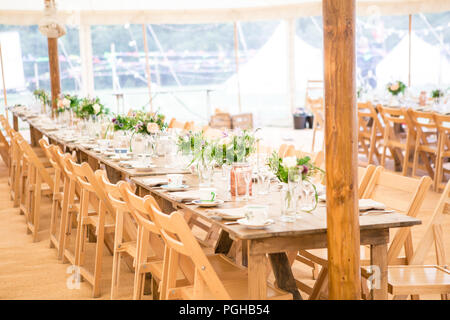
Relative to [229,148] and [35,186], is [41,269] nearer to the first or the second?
[35,186]

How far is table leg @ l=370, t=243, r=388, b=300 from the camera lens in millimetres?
2955

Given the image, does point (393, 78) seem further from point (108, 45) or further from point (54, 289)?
point (54, 289)

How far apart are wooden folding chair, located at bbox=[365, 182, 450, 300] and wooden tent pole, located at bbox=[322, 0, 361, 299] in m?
0.37

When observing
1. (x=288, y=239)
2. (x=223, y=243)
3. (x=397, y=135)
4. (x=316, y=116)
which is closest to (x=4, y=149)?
(x=316, y=116)

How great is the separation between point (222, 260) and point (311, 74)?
1203 centimetres

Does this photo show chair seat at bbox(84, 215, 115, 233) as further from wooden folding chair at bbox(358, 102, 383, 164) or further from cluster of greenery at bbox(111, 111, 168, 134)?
wooden folding chair at bbox(358, 102, 383, 164)

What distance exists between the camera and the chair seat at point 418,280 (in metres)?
3.09

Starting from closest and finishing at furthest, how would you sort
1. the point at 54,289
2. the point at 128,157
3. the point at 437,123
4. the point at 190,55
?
the point at 54,289 → the point at 128,157 → the point at 437,123 → the point at 190,55

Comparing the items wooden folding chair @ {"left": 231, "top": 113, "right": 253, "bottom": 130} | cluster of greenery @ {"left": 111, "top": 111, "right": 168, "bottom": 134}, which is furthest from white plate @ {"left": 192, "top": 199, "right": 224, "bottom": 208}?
wooden folding chair @ {"left": 231, "top": 113, "right": 253, "bottom": 130}

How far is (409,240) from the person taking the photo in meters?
3.63

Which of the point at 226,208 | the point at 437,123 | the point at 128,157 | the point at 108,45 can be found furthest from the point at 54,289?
the point at 108,45

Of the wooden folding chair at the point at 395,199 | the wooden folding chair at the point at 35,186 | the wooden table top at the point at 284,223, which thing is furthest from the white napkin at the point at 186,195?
the wooden folding chair at the point at 35,186

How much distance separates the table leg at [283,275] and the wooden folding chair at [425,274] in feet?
1.28

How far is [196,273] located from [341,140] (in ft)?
2.87
